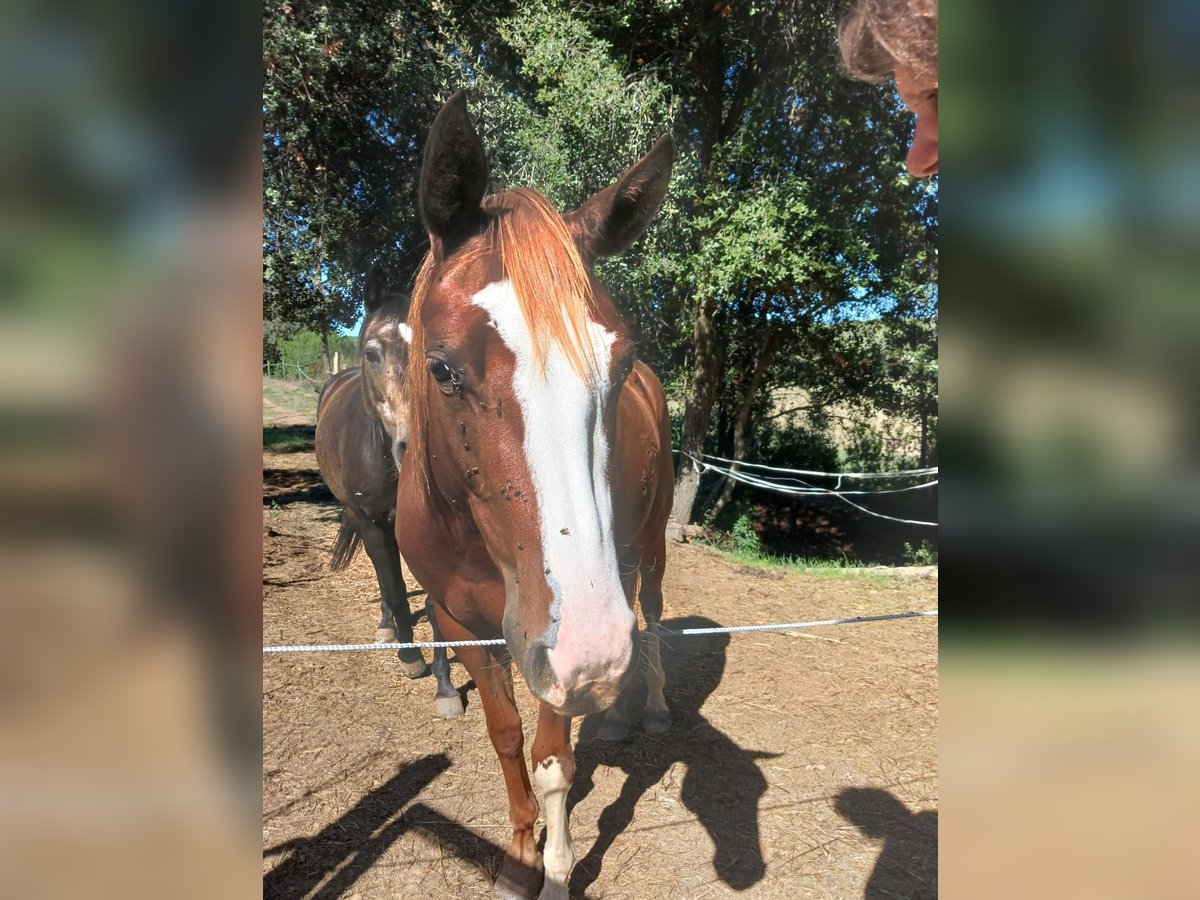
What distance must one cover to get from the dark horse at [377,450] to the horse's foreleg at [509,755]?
1154mm

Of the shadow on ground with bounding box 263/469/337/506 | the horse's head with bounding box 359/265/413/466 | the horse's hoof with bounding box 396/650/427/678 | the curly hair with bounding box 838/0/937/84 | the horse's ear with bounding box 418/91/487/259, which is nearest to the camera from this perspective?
the curly hair with bounding box 838/0/937/84

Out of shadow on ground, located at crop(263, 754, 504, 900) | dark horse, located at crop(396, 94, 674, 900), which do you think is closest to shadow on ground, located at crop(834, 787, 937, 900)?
shadow on ground, located at crop(263, 754, 504, 900)

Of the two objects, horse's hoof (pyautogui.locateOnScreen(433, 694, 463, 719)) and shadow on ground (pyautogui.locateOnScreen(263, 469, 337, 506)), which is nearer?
horse's hoof (pyautogui.locateOnScreen(433, 694, 463, 719))

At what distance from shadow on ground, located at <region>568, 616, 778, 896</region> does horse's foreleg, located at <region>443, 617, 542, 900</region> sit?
0.67ft

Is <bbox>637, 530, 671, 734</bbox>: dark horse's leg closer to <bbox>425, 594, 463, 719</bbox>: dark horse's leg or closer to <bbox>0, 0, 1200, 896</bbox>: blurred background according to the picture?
<bbox>425, 594, 463, 719</bbox>: dark horse's leg

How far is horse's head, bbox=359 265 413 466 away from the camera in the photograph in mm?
2840

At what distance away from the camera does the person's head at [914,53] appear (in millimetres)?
966

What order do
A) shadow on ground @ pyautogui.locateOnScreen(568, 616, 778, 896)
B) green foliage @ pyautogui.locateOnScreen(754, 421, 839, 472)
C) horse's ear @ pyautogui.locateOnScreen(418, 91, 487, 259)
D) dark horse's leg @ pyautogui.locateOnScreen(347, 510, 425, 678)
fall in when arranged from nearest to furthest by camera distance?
horse's ear @ pyautogui.locateOnScreen(418, 91, 487, 259), shadow on ground @ pyautogui.locateOnScreen(568, 616, 778, 896), dark horse's leg @ pyautogui.locateOnScreen(347, 510, 425, 678), green foliage @ pyautogui.locateOnScreen(754, 421, 839, 472)

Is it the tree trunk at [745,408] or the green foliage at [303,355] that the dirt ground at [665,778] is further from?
the green foliage at [303,355]

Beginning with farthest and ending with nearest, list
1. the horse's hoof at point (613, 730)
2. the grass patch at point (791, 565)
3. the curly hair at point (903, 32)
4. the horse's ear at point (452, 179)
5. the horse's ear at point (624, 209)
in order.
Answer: the grass patch at point (791, 565), the horse's hoof at point (613, 730), the horse's ear at point (624, 209), the horse's ear at point (452, 179), the curly hair at point (903, 32)
